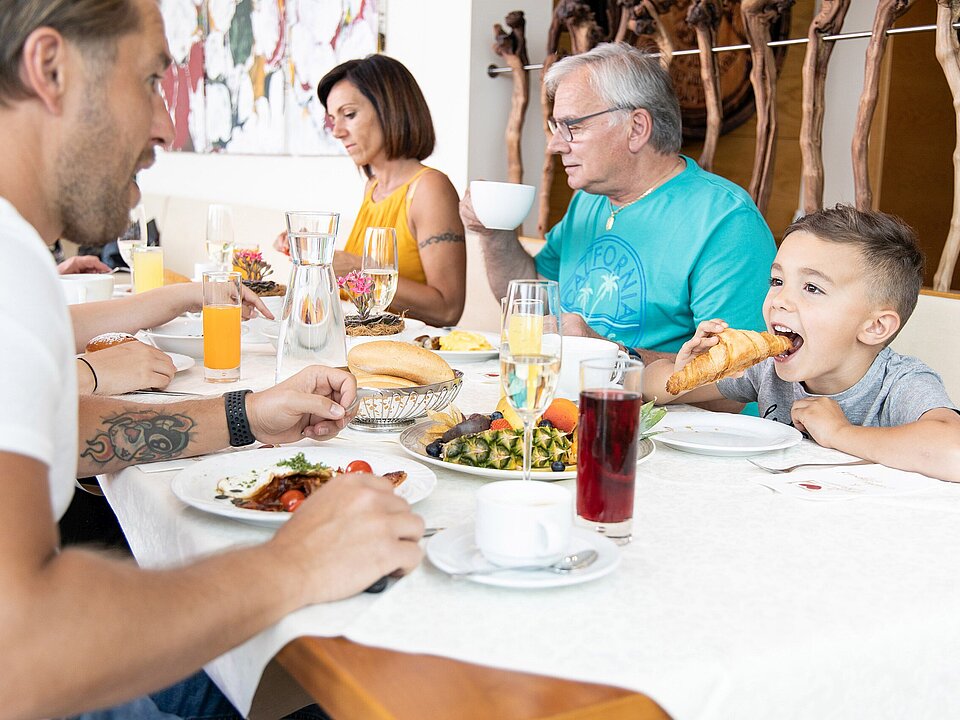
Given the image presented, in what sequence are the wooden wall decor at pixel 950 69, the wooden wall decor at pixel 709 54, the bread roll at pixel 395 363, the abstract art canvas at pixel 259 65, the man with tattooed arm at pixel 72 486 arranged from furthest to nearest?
the abstract art canvas at pixel 259 65
the wooden wall decor at pixel 709 54
the wooden wall decor at pixel 950 69
the bread roll at pixel 395 363
the man with tattooed arm at pixel 72 486

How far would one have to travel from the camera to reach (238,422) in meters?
1.26

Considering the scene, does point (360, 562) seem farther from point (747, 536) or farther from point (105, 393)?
point (105, 393)

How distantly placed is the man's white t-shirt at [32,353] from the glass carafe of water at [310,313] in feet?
2.28

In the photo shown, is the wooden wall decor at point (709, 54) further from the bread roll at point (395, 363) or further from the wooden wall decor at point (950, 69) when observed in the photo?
the bread roll at point (395, 363)

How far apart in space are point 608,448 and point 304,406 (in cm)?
46

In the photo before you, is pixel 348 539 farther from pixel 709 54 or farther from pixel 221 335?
pixel 709 54

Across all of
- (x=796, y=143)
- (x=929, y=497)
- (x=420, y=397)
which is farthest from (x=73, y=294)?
(x=796, y=143)

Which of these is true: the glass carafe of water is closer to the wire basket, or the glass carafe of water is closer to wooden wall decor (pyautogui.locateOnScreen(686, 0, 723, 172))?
the wire basket

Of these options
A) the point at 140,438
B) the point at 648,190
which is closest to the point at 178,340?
the point at 140,438

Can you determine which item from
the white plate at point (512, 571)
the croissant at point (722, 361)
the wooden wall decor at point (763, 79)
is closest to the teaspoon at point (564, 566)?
the white plate at point (512, 571)

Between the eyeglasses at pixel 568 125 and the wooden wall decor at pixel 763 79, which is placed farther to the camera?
the wooden wall decor at pixel 763 79

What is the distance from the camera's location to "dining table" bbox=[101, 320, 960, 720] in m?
0.70

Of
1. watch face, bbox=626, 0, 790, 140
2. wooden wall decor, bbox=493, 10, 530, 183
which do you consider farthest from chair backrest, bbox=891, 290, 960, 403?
watch face, bbox=626, 0, 790, 140

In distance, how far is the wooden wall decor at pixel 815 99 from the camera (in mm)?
2713
